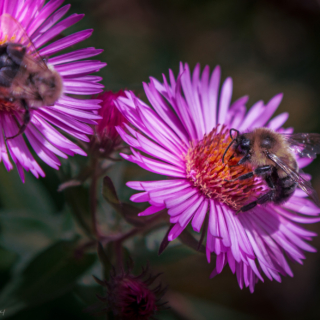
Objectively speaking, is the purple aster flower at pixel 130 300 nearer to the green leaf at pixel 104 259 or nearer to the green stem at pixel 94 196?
the green leaf at pixel 104 259

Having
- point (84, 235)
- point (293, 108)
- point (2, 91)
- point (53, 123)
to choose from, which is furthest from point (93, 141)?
point (293, 108)

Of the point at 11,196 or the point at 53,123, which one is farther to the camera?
the point at 11,196

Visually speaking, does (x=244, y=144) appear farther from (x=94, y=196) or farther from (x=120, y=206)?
(x=94, y=196)

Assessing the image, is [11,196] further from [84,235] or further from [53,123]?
[53,123]

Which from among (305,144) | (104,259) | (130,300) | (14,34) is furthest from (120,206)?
(305,144)

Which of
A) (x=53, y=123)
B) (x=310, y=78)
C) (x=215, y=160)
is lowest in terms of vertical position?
(x=53, y=123)

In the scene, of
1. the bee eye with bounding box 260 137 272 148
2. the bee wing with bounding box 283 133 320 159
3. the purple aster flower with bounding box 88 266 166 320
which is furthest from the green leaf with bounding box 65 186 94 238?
the bee wing with bounding box 283 133 320 159
